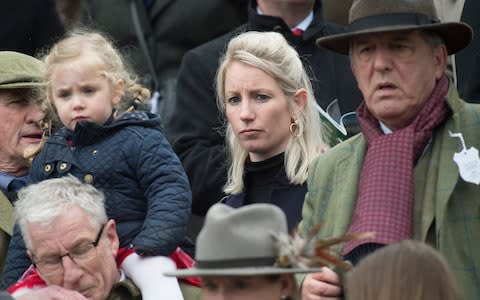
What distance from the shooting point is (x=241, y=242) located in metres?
5.04

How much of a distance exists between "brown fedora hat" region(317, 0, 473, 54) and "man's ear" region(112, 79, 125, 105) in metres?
1.16

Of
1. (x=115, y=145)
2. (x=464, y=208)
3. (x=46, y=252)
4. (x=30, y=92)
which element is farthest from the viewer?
(x=30, y=92)

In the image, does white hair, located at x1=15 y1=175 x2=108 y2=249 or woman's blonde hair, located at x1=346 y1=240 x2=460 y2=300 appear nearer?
woman's blonde hair, located at x1=346 y1=240 x2=460 y2=300

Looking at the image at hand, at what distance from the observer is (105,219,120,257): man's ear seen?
21.7 feet

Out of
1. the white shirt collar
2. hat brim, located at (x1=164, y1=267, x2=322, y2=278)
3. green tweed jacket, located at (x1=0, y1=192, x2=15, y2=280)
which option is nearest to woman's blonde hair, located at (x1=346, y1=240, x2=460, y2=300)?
hat brim, located at (x1=164, y1=267, x2=322, y2=278)

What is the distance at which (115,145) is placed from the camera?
6918mm

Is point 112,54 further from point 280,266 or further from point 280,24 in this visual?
point 280,266

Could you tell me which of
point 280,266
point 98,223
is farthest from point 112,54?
point 280,266

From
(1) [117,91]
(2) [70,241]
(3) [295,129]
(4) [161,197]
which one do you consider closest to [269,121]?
(3) [295,129]

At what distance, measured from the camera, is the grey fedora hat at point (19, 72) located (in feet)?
25.0

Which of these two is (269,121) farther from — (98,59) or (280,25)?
(280,25)

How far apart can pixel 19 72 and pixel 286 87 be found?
59.2 inches

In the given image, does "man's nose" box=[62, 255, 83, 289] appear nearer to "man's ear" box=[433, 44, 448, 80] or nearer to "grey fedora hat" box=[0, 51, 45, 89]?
"grey fedora hat" box=[0, 51, 45, 89]

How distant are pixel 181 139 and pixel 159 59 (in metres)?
1.58
